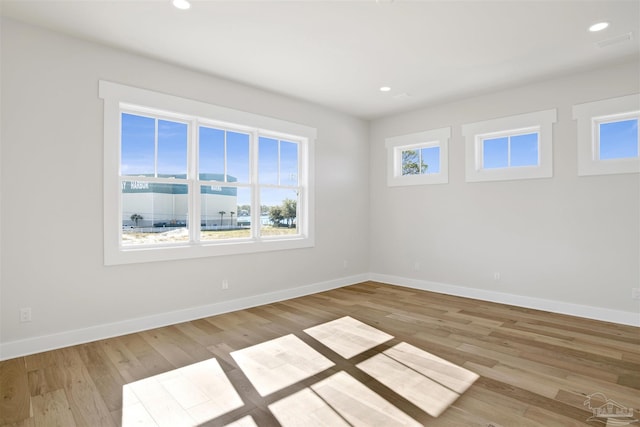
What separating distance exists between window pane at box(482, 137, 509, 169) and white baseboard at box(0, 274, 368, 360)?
10.9 feet

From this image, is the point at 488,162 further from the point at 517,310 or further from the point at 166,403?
the point at 166,403

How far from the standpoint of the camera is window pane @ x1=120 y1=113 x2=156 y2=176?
11.9ft

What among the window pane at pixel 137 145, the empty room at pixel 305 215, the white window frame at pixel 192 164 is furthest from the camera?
the window pane at pixel 137 145

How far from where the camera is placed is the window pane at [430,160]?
18.0ft

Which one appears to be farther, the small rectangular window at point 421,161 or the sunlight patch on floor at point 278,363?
the small rectangular window at point 421,161

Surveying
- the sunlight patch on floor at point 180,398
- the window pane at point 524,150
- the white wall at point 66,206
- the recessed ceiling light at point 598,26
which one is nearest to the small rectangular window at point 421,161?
the window pane at point 524,150

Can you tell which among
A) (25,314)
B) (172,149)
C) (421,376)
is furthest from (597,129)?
(25,314)

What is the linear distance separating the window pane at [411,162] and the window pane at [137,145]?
399 cm

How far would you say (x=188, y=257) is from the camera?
394cm

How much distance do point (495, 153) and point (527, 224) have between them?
111 centimetres

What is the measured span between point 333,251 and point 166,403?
373cm

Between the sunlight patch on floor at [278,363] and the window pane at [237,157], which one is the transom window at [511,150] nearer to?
the window pane at [237,157]

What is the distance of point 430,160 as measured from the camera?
5590 mm

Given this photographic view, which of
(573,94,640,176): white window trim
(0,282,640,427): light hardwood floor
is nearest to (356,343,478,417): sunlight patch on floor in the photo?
(0,282,640,427): light hardwood floor
